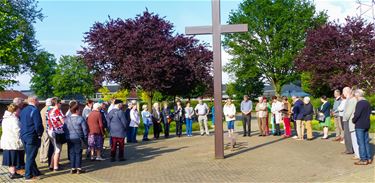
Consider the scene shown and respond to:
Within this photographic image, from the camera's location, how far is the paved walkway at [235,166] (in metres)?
8.53

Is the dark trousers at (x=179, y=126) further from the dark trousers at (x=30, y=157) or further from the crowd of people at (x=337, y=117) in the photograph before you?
the dark trousers at (x=30, y=157)

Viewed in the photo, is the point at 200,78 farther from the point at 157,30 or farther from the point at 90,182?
the point at 90,182

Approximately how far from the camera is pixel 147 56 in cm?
2448

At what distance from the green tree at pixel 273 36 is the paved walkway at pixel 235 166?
32305mm

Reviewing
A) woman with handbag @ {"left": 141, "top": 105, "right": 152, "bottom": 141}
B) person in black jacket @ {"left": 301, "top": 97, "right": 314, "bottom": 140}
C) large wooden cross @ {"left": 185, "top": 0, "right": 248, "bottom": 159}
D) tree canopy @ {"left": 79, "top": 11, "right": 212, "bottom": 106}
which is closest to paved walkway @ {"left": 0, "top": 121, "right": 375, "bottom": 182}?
large wooden cross @ {"left": 185, "top": 0, "right": 248, "bottom": 159}

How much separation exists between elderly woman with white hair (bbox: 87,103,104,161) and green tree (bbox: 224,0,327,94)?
35.0 m

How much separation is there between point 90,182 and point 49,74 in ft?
271

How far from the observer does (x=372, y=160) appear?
10109 millimetres

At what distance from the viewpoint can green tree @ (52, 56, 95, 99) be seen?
80000mm

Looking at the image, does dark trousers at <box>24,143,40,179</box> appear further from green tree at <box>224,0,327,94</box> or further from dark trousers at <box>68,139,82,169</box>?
green tree at <box>224,0,327,94</box>

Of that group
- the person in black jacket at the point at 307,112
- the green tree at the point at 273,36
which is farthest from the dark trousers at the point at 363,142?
the green tree at the point at 273,36

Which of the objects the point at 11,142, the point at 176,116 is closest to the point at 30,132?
the point at 11,142

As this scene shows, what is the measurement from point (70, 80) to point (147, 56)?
59.4 meters

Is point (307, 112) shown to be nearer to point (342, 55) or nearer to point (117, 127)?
point (117, 127)
